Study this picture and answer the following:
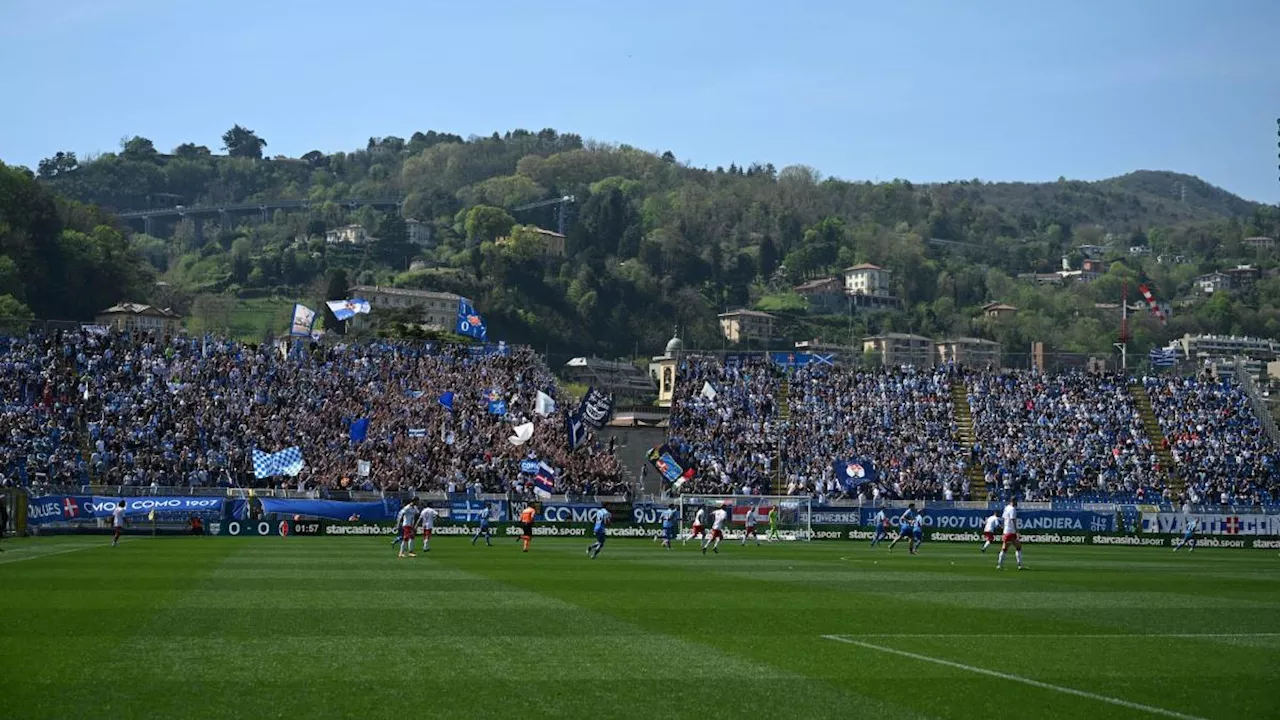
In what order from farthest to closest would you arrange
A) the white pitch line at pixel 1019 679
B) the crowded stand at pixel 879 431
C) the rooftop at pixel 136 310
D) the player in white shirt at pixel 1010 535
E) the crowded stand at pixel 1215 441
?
1. the rooftop at pixel 136 310
2. the crowded stand at pixel 1215 441
3. the crowded stand at pixel 879 431
4. the player in white shirt at pixel 1010 535
5. the white pitch line at pixel 1019 679

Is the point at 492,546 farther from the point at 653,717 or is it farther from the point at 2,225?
the point at 2,225

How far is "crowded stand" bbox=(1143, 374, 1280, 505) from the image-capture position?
74250 millimetres

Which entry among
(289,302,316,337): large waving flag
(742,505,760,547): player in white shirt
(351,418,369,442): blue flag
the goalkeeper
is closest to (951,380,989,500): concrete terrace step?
the goalkeeper

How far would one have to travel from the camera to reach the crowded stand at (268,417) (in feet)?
199

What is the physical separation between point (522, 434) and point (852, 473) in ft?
57.5

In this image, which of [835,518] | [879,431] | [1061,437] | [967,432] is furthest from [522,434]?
[1061,437]

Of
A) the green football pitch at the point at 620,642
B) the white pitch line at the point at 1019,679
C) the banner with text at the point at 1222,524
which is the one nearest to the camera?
the white pitch line at the point at 1019,679

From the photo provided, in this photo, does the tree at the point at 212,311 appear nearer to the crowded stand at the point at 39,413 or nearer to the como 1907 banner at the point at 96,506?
the crowded stand at the point at 39,413

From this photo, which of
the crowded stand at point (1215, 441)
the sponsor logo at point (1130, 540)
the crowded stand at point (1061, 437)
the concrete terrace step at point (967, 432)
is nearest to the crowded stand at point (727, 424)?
the concrete terrace step at point (967, 432)

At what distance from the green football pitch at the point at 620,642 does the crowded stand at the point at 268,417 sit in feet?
86.4

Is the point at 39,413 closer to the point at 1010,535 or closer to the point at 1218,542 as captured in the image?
the point at 1010,535

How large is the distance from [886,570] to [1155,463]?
45949 millimetres

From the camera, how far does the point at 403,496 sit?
197 feet

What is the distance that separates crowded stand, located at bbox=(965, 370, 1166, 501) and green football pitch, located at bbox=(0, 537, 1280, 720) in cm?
3910
